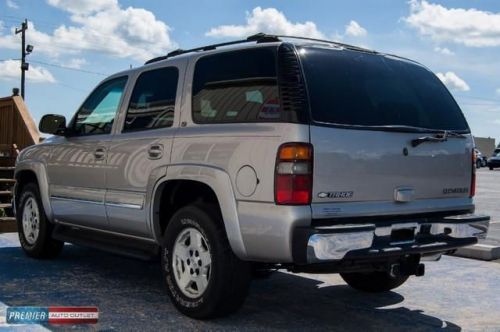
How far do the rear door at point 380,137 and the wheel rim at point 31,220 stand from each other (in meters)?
3.92

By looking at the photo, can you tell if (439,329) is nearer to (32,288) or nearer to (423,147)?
(423,147)

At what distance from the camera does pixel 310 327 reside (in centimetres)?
460

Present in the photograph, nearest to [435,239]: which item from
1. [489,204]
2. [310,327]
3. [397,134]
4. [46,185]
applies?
[397,134]

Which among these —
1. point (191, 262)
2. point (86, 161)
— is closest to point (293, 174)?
point (191, 262)

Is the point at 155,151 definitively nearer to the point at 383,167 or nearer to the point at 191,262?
the point at 191,262

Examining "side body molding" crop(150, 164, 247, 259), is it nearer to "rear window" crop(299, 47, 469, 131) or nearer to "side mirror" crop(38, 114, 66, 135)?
"rear window" crop(299, 47, 469, 131)

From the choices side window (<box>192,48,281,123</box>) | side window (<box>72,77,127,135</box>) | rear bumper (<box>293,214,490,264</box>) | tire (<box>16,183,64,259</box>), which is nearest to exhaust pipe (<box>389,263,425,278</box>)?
rear bumper (<box>293,214,490,264</box>)

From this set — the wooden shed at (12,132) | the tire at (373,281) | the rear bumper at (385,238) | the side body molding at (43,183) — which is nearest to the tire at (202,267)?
the rear bumper at (385,238)

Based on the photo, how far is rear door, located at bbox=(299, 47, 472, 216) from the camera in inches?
161

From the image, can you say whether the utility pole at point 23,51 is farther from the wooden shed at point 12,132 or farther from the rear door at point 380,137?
the rear door at point 380,137

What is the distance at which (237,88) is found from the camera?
4.52 metres

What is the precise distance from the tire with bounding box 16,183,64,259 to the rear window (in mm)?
3745

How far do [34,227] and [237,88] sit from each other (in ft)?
11.6

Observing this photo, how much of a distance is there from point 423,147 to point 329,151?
90 centimetres
